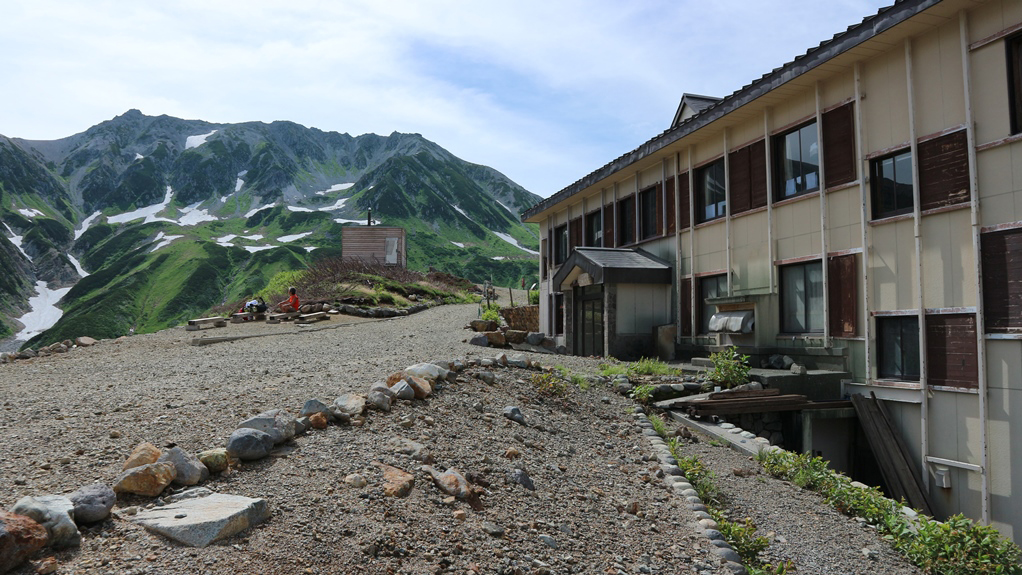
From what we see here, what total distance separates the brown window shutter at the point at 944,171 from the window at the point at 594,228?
11.5 m

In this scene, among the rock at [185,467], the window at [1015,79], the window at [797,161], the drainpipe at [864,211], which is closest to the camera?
the rock at [185,467]

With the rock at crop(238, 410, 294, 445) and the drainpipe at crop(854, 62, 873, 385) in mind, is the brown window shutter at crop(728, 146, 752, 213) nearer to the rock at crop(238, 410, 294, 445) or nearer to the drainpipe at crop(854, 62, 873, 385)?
the drainpipe at crop(854, 62, 873, 385)

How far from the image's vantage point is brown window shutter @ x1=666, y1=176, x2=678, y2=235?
16688 mm

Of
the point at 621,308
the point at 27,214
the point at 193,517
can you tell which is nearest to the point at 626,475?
the point at 193,517

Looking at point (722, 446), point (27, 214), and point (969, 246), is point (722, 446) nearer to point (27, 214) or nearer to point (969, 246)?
point (969, 246)

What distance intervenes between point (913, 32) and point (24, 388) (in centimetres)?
1466

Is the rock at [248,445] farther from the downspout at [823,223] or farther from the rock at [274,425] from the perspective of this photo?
the downspout at [823,223]

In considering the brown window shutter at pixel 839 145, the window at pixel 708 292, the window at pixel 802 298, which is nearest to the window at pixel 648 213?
the window at pixel 708 292

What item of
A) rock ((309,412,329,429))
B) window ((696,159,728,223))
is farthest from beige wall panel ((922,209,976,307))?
rock ((309,412,329,429))

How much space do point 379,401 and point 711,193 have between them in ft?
37.4

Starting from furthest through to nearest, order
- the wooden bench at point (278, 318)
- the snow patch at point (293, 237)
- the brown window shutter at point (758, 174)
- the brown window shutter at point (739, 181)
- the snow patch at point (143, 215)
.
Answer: the snow patch at point (143, 215)
the snow patch at point (293, 237)
the wooden bench at point (278, 318)
the brown window shutter at point (739, 181)
the brown window shutter at point (758, 174)

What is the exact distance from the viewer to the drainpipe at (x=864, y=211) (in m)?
10.7

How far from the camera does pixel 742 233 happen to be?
14.0 meters

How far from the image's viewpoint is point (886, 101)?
10672mm
